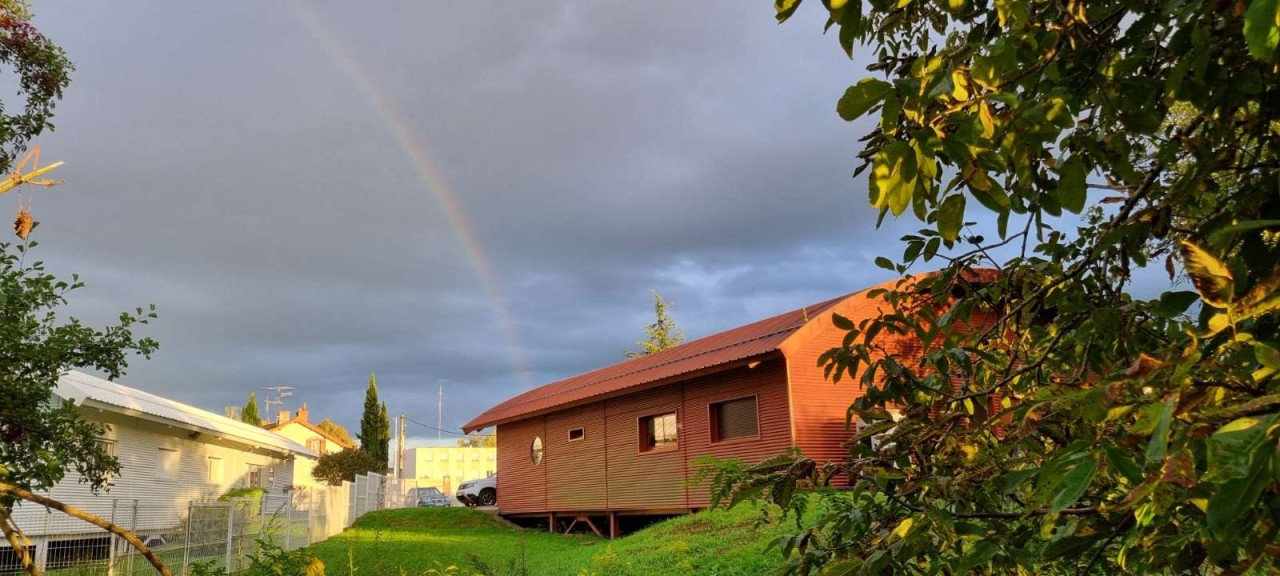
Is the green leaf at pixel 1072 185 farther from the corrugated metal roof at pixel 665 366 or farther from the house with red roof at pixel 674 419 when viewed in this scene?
the corrugated metal roof at pixel 665 366

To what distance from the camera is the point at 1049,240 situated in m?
2.10

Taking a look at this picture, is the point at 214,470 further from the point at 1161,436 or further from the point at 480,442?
the point at 480,442

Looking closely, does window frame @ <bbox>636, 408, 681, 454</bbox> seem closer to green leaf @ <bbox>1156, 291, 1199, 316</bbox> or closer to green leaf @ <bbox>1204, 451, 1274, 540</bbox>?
green leaf @ <bbox>1156, 291, 1199, 316</bbox>

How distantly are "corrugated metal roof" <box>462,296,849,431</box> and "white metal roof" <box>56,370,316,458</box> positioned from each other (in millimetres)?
7591

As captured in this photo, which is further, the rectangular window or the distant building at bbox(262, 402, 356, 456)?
the distant building at bbox(262, 402, 356, 456)

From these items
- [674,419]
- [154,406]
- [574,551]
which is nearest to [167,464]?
[154,406]

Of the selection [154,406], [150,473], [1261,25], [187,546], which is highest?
[154,406]

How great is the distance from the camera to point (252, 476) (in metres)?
29.8

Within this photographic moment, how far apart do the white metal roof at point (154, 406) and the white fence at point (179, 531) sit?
2.11 metres

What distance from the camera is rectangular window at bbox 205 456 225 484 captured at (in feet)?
82.6

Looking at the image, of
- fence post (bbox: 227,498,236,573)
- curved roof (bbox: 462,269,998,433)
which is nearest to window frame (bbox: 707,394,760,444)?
curved roof (bbox: 462,269,998,433)

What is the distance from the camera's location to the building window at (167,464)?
21.3 meters

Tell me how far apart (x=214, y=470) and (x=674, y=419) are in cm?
1662

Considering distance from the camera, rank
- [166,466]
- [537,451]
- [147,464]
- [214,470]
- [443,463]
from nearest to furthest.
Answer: [147,464]
[166,466]
[537,451]
[214,470]
[443,463]
